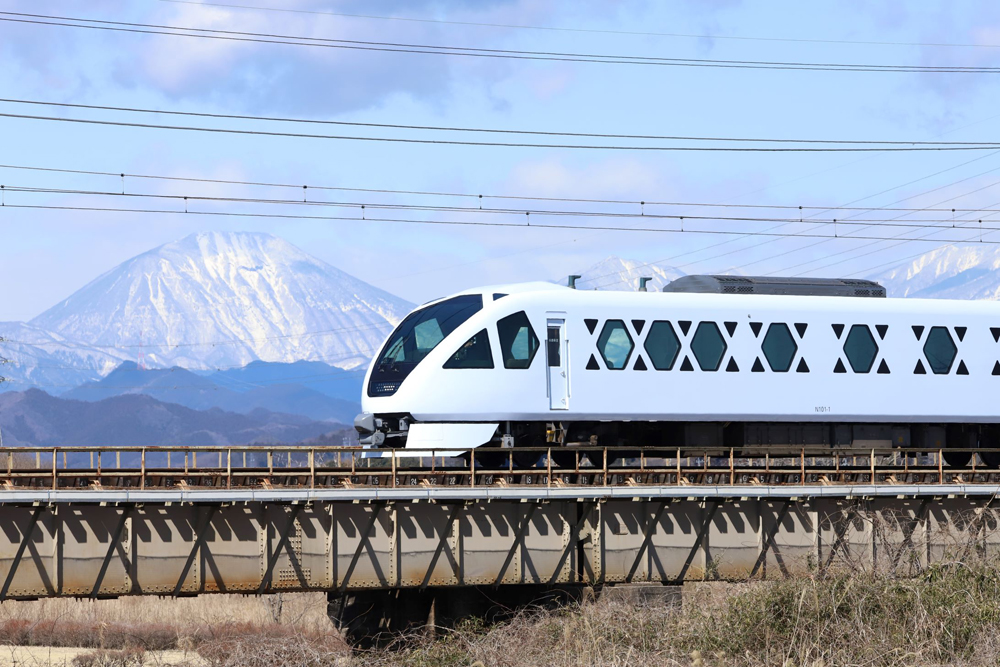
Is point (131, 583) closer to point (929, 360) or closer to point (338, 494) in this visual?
point (338, 494)

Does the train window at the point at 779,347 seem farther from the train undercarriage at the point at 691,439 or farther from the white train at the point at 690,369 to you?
the train undercarriage at the point at 691,439

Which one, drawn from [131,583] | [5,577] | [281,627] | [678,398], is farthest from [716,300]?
[281,627]

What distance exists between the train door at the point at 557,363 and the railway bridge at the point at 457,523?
4.74 feet

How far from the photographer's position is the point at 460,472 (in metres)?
23.3

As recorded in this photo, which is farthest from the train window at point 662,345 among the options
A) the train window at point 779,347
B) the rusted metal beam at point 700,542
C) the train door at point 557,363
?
the rusted metal beam at point 700,542

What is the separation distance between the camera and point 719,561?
2538cm

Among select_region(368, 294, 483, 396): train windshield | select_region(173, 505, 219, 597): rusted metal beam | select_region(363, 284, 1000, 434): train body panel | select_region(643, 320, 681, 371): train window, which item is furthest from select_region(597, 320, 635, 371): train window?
select_region(173, 505, 219, 597): rusted metal beam

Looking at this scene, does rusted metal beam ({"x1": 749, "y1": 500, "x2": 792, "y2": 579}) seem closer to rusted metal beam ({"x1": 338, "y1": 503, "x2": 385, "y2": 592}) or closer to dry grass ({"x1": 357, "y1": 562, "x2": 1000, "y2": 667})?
dry grass ({"x1": 357, "y1": 562, "x2": 1000, "y2": 667})

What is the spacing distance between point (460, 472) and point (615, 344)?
14.3ft

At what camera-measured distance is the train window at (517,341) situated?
2417 centimetres

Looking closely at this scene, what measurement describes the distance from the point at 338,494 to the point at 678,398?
762cm

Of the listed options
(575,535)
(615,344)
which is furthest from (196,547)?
(615,344)

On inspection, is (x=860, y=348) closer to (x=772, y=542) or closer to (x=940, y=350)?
(x=940, y=350)

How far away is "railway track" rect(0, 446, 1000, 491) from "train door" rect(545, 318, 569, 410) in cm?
103
